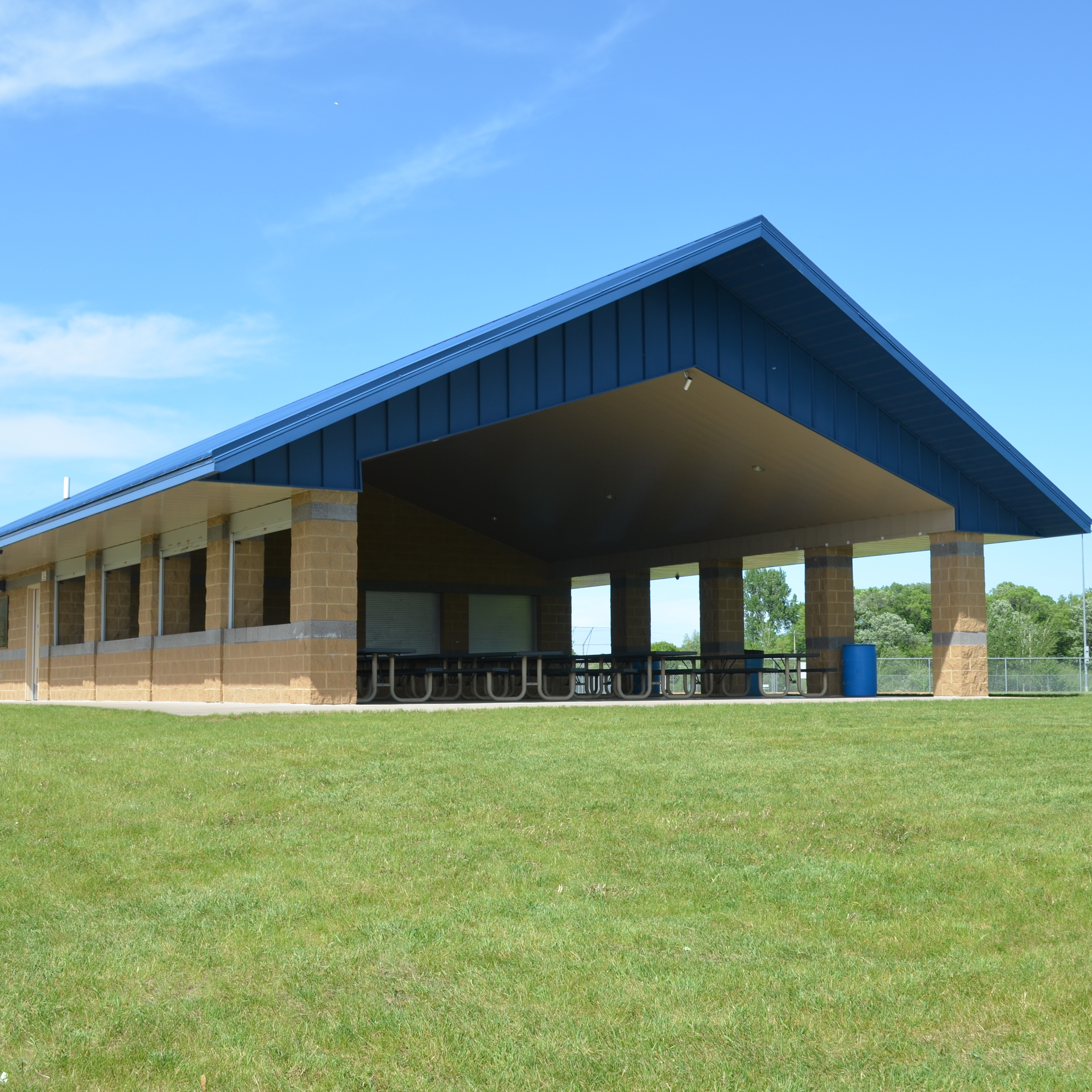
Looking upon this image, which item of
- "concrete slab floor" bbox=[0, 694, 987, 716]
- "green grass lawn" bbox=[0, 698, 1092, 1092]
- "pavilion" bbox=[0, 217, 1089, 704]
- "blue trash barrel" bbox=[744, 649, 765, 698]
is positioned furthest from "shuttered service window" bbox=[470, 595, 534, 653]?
"green grass lawn" bbox=[0, 698, 1092, 1092]

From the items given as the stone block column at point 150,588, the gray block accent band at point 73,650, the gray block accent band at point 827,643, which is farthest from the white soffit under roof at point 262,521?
the gray block accent band at point 827,643

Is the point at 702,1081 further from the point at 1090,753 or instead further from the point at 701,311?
the point at 701,311

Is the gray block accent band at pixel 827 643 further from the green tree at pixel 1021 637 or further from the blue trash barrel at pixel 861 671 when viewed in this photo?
the green tree at pixel 1021 637

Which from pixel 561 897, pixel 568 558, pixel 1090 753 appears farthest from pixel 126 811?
pixel 568 558

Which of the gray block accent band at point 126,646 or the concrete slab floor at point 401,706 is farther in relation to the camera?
the gray block accent band at point 126,646

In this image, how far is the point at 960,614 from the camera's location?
22.9m

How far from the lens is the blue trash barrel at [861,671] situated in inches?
992

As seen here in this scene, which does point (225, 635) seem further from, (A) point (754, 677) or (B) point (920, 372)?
(A) point (754, 677)

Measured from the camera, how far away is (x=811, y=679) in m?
26.3

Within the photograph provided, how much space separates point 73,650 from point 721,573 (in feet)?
48.0

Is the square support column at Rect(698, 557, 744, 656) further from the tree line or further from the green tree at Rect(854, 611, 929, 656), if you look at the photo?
the green tree at Rect(854, 611, 929, 656)

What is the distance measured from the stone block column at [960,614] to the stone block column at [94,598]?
16.3 metres

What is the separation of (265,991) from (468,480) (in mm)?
21542

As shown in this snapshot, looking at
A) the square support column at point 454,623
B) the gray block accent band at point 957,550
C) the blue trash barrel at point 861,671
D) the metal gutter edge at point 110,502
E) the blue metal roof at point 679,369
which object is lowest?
the blue trash barrel at point 861,671
